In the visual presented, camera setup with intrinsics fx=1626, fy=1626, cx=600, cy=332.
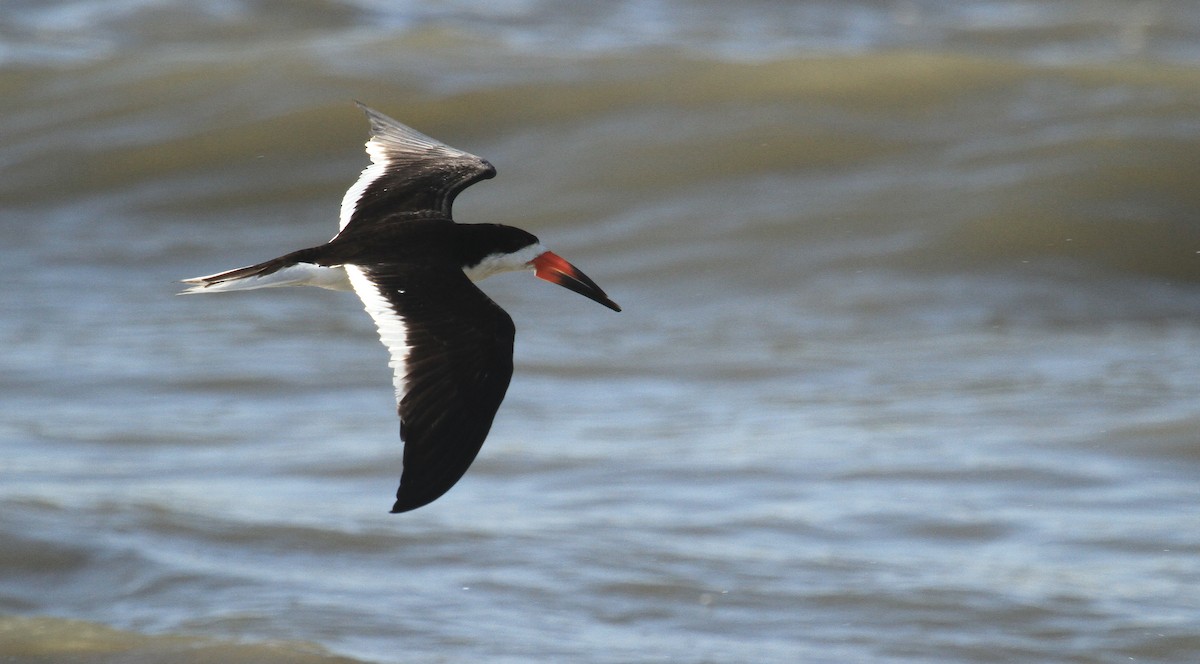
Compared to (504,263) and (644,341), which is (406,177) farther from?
(644,341)

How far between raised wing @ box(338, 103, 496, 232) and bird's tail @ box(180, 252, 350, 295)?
1.47 ft

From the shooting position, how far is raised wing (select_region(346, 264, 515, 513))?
12.5 ft

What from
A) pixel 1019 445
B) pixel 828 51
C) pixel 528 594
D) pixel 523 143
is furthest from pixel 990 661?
pixel 828 51

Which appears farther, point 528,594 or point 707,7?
point 707,7

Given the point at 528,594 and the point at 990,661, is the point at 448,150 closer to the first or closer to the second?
the point at 528,594

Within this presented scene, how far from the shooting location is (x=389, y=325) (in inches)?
163

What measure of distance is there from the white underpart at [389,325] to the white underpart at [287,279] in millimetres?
127

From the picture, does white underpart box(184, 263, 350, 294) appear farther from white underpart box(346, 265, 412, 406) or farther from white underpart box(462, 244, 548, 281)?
white underpart box(462, 244, 548, 281)

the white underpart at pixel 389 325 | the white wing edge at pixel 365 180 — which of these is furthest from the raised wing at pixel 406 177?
the white underpart at pixel 389 325

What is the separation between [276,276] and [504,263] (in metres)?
0.69

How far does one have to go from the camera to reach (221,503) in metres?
7.02

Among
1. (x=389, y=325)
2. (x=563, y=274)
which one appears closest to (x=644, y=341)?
(x=563, y=274)

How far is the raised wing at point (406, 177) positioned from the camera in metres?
5.14

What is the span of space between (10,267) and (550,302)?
12.8 ft
